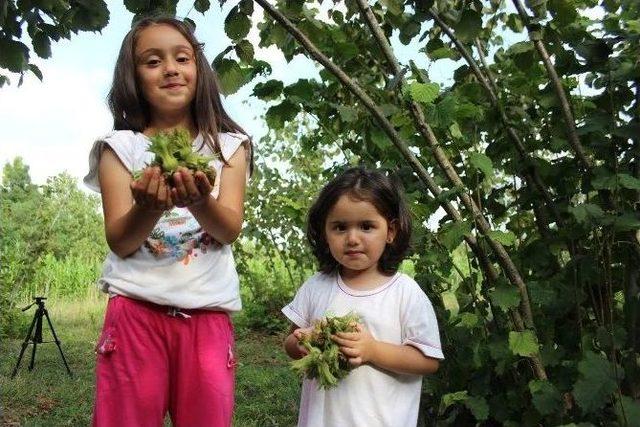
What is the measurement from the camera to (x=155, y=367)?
5.56 ft

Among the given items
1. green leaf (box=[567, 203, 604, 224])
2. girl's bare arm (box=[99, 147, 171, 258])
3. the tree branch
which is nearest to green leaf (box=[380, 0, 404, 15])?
the tree branch

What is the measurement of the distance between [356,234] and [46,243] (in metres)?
7.05

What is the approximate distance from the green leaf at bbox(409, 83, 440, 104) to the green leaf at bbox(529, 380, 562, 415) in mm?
938

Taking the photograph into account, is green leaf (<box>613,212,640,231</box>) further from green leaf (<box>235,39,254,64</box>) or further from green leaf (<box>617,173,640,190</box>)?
green leaf (<box>235,39,254,64</box>)

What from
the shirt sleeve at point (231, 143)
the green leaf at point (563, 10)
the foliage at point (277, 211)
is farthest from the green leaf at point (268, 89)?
the foliage at point (277, 211)

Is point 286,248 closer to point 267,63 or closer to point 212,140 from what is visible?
point 267,63

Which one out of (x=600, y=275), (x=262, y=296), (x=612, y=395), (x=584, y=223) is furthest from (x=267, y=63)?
(x=262, y=296)

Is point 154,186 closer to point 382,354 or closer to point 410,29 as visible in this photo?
point 382,354

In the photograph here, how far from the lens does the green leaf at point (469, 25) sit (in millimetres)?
2387

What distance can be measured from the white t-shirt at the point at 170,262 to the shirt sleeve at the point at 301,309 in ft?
0.61

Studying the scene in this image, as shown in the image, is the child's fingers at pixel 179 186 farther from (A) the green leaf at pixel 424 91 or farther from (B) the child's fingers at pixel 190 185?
(A) the green leaf at pixel 424 91

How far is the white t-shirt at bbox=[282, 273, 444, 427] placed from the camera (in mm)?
1777

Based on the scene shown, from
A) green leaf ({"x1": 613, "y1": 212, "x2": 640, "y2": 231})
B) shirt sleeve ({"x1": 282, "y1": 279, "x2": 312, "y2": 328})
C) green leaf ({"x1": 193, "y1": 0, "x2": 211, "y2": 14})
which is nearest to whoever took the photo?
shirt sleeve ({"x1": 282, "y1": 279, "x2": 312, "y2": 328})

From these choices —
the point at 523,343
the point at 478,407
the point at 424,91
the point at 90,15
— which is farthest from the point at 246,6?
the point at 478,407
